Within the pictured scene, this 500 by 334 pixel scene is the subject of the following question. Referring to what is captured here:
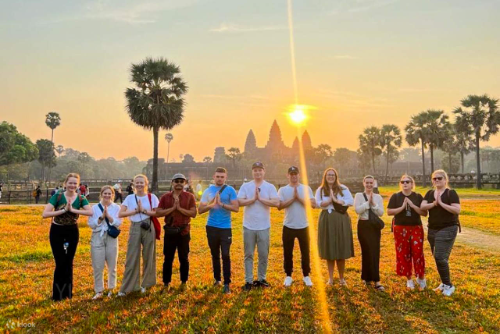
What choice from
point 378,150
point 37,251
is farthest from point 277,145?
point 37,251

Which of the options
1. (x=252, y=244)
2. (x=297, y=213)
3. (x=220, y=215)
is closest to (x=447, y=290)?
(x=297, y=213)

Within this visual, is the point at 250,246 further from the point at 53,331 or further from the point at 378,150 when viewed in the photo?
the point at 378,150

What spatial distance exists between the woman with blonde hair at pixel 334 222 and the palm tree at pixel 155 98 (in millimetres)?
22067

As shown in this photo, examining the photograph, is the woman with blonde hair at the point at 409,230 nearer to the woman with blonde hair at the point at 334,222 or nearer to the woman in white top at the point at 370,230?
the woman in white top at the point at 370,230

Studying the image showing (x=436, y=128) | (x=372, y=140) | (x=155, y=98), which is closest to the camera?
(x=155, y=98)

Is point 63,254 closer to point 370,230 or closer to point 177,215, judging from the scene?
point 177,215

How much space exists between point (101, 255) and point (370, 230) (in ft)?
13.4

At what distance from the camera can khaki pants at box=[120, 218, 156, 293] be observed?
4945 millimetres

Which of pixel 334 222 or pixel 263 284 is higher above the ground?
pixel 334 222

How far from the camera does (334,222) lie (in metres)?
5.22

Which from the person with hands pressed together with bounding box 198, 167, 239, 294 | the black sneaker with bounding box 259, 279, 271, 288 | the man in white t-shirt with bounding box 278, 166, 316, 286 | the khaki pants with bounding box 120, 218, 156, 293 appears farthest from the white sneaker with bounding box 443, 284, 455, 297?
the khaki pants with bounding box 120, 218, 156, 293

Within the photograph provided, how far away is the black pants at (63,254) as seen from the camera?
481cm

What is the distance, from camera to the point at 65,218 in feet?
15.9

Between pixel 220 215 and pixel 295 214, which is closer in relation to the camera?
pixel 220 215
